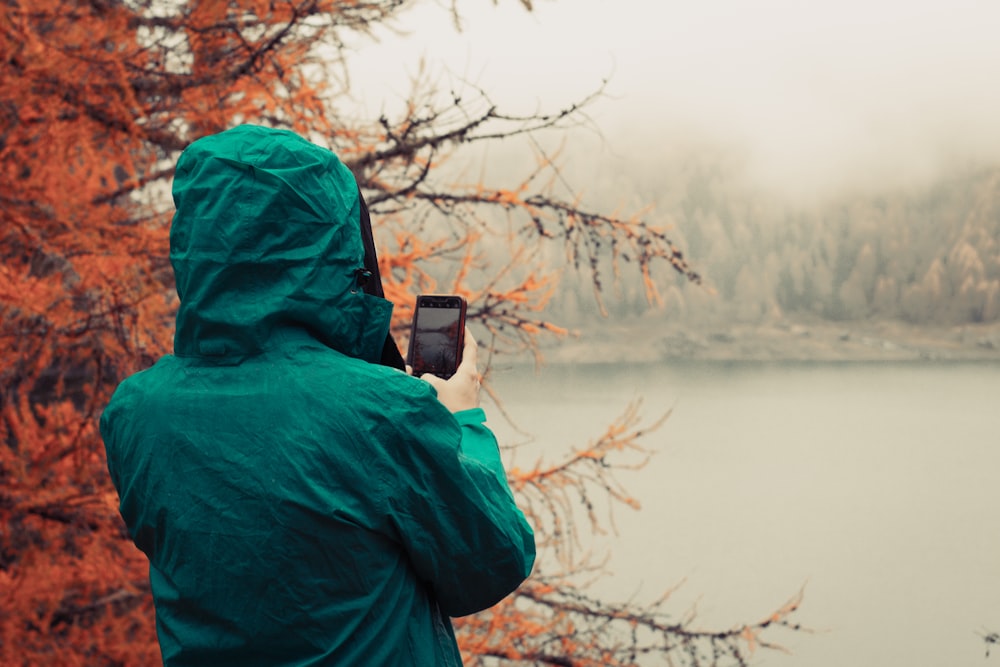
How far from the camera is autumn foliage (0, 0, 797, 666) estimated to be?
255cm

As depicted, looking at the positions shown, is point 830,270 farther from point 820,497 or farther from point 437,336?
point 437,336

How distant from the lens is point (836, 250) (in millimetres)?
10953

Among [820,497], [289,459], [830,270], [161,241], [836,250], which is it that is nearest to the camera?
[289,459]

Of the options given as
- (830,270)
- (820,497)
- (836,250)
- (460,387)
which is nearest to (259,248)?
(460,387)

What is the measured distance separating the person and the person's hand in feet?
0.41

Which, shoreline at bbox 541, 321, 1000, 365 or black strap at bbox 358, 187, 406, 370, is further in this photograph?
shoreline at bbox 541, 321, 1000, 365

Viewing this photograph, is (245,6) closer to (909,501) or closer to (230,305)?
(230,305)

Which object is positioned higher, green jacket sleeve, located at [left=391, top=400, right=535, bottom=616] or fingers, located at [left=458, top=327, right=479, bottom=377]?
fingers, located at [left=458, top=327, right=479, bottom=377]

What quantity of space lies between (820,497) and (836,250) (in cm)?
382

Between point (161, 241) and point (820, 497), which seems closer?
point (161, 241)

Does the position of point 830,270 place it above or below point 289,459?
above

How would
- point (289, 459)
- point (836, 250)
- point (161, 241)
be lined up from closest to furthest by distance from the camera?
point (289, 459) < point (161, 241) < point (836, 250)

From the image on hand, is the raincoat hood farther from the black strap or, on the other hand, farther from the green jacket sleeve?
the green jacket sleeve

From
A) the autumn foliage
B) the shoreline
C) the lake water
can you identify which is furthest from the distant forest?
the autumn foliage
